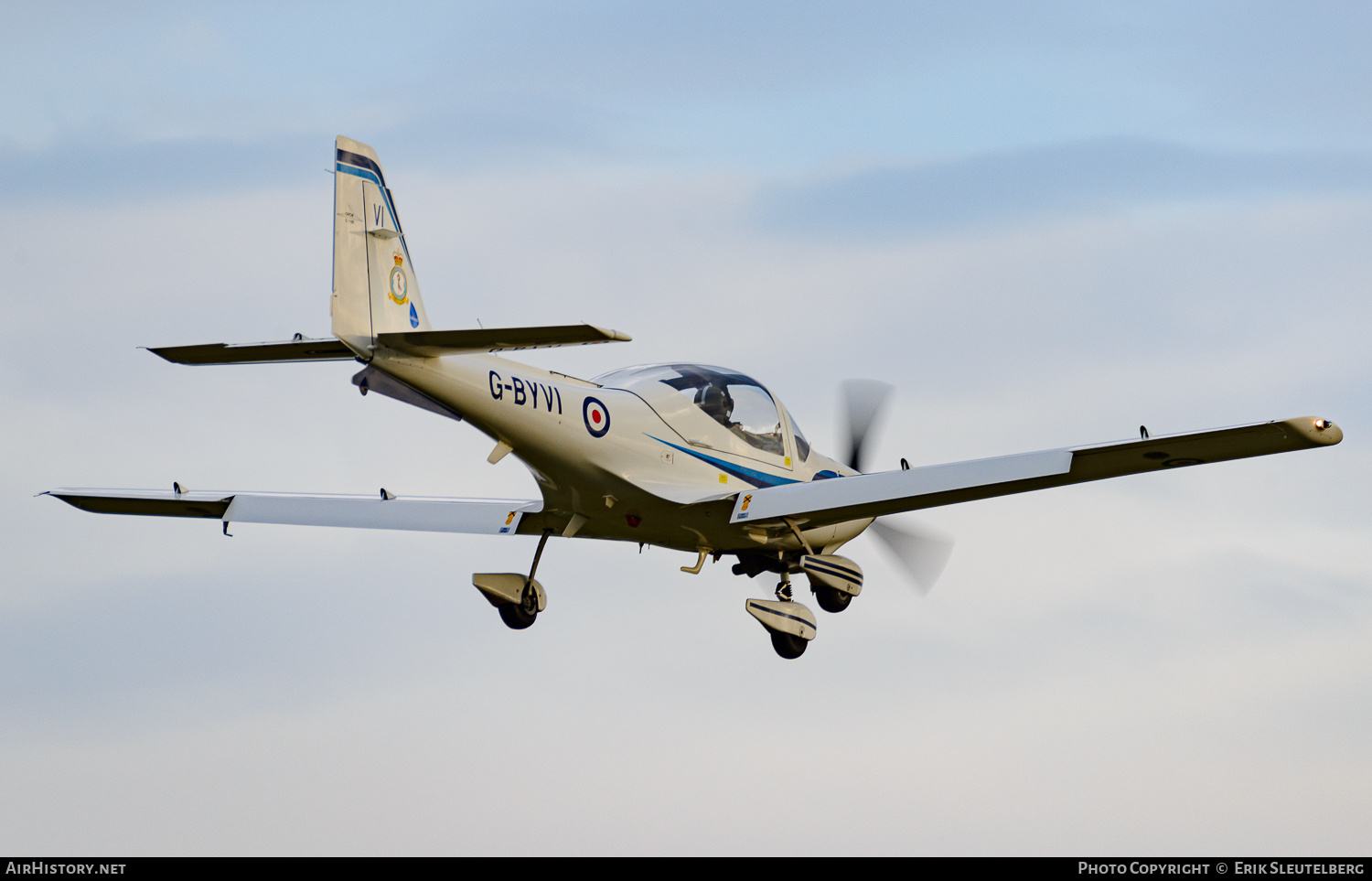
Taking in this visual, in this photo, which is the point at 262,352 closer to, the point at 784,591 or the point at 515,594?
the point at 515,594

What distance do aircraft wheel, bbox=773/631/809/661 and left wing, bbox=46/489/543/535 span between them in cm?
280

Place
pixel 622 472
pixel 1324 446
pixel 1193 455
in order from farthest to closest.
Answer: pixel 622 472, pixel 1193 455, pixel 1324 446

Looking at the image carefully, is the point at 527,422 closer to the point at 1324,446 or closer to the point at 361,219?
the point at 361,219

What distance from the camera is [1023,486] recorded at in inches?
533

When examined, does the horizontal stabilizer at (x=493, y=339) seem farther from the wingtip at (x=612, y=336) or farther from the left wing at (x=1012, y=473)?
the left wing at (x=1012, y=473)

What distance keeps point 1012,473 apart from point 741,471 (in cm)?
323

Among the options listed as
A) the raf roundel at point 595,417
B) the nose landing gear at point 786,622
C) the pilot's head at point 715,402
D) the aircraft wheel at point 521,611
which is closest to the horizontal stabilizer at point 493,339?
the raf roundel at point 595,417

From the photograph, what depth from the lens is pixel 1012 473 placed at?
44.1 feet

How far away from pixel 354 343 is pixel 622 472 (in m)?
3.06

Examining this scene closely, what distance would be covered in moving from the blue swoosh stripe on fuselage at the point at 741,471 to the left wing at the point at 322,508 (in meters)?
1.68

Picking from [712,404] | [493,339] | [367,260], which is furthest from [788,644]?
[367,260]

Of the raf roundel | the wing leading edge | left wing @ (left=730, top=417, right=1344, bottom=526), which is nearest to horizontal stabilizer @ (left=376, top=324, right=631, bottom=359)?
the wing leading edge

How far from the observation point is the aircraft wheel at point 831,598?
16.6 meters

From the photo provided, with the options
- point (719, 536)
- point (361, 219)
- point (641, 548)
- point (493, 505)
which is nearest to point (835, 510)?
point (719, 536)
